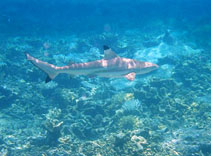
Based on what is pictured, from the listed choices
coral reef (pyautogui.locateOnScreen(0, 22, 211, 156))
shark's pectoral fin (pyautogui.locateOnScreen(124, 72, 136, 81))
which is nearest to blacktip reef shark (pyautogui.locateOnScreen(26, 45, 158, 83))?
shark's pectoral fin (pyautogui.locateOnScreen(124, 72, 136, 81))

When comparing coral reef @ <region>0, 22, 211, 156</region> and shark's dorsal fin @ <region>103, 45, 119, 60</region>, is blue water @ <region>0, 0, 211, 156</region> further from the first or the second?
shark's dorsal fin @ <region>103, 45, 119, 60</region>

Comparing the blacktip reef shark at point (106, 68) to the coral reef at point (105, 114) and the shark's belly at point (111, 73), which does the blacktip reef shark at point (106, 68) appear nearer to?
the shark's belly at point (111, 73)

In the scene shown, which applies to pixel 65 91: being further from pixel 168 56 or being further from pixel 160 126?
pixel 168 56

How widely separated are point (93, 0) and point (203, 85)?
75209 mm

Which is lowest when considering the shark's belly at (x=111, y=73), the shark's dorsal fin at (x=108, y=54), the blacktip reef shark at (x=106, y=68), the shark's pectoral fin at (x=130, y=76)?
the shark's pectoral fin at (x=130, y=76)

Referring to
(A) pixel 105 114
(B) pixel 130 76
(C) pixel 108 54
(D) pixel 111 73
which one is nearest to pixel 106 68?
(D) pixel 111 73

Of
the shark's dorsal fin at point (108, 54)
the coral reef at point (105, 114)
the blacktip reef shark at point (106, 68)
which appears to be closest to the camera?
the blacktip reef shark at point (106, 68)

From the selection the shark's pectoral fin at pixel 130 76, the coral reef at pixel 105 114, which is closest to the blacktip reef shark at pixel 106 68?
the shark's pectoral fin at pixel 130 76

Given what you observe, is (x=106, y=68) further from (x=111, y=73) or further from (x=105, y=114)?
(x=105, y=114)

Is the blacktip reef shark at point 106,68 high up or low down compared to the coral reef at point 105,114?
up

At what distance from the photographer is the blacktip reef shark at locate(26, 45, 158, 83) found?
21.9ft

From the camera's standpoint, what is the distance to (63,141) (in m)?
8.27

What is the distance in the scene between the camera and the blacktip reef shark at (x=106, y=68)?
667 centimetres

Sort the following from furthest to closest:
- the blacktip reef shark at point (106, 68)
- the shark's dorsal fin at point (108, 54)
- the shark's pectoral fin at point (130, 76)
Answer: the shark's pectoral fin at point (130, 76), the shark's dorsal fin at point (108, 54), the blacktip reef shark at point (106, 68)
